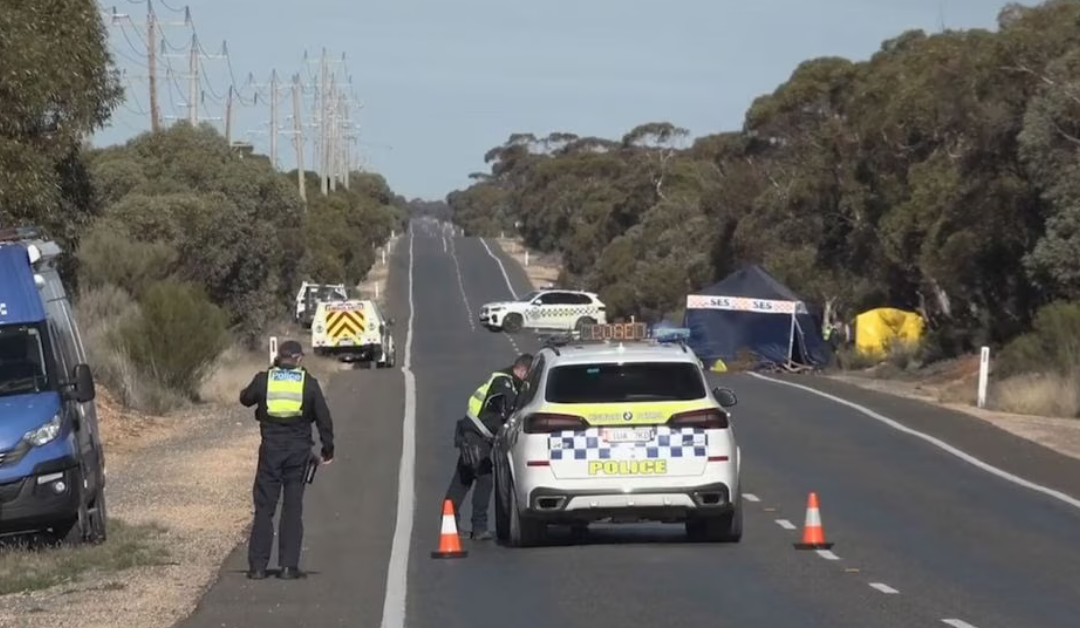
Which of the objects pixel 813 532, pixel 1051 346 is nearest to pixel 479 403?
pixel 813 532

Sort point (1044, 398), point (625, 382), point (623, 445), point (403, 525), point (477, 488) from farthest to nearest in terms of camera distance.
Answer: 1. point (1044, 398)
2. point (403, 525)
3. point (477, 488)
4. point (625, 382)
5. point (623, 445)

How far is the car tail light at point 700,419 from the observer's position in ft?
53.9

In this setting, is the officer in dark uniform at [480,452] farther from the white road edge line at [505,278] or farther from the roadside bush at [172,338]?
the white road edge line at [505,278]

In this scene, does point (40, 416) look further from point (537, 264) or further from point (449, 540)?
point (537, 264)

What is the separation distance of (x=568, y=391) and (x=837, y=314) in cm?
4917

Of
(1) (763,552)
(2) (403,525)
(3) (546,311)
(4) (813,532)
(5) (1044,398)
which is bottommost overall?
(3) (546,311)

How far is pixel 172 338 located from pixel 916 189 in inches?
976

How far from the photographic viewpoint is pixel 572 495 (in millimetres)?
16375

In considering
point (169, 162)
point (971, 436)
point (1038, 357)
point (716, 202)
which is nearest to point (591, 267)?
point (716, 202)

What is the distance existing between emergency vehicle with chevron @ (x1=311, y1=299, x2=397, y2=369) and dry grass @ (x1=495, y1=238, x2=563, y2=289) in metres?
58.3

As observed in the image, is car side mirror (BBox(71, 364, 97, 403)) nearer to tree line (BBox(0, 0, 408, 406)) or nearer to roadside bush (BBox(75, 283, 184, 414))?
tree line (BBox(0, 0, 408, 406))

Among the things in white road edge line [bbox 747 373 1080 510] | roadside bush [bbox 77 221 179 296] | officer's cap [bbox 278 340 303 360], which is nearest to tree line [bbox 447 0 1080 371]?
white road edge line [bbox 747 373 1080 510]

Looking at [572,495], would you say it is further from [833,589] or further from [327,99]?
[327,99]

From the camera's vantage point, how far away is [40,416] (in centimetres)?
1612
